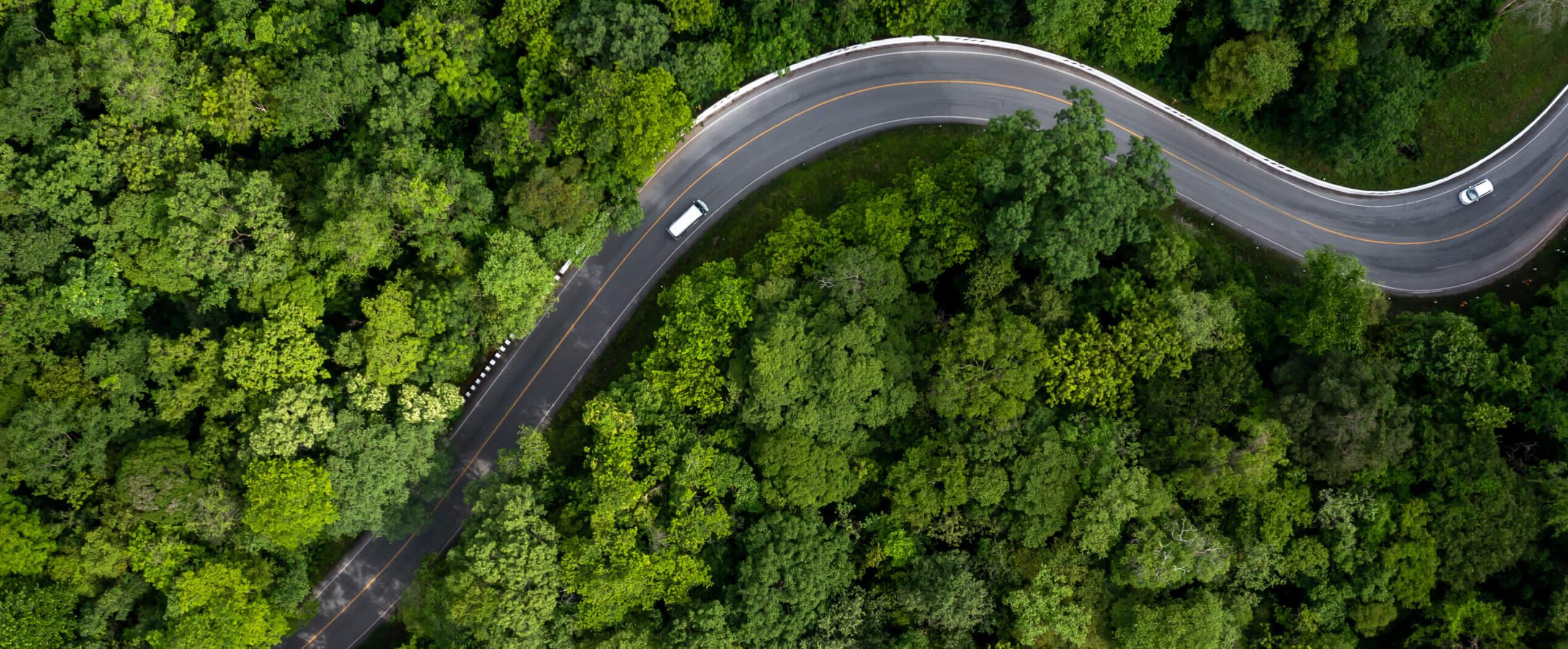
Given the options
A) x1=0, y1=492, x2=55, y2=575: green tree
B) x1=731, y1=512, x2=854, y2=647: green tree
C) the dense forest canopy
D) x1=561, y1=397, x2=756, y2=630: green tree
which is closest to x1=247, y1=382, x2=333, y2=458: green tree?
the dense forest canopy

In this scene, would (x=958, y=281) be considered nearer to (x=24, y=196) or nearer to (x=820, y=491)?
(x=820, y=491)

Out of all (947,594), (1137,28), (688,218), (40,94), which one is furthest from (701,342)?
(40,94)

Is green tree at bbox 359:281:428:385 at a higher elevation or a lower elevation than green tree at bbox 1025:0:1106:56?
lower

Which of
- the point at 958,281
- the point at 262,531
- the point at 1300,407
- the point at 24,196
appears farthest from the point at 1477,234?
the point at 24,196

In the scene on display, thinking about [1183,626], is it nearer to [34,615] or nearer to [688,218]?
[688,218]

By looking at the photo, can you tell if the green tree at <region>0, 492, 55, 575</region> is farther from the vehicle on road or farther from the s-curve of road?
the vehicle on road

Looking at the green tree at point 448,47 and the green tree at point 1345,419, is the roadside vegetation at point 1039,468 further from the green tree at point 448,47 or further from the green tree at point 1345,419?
the green tree at point 448,47
